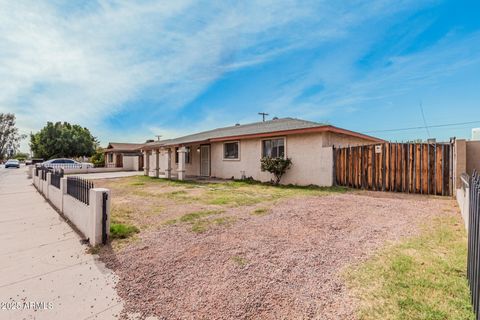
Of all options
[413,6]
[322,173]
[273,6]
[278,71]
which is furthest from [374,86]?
[273,6]

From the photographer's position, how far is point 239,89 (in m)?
19.8

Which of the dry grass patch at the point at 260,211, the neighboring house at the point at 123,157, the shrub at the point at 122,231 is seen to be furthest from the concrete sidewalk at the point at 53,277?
the neighboring house at the point at 123,157

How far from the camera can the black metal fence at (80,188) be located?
509cm

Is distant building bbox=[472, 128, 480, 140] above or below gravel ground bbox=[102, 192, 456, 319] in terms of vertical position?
above

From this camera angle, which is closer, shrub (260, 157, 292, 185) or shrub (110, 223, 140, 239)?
shrub (110, 223, 140, 239)

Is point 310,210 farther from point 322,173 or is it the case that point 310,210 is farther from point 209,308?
point 322,173

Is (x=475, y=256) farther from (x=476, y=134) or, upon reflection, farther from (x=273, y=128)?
(x=273, y=128)

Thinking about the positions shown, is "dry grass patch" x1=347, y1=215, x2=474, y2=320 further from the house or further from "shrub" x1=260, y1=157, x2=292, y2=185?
"shrub" x1=260, y1=157, x2=292, y2=185

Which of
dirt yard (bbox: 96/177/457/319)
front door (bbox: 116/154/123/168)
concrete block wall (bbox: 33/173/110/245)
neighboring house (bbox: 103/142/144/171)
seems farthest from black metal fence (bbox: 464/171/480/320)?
front door (bbox: 116/154/123/168)

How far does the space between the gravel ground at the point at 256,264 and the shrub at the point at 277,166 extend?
630 cm

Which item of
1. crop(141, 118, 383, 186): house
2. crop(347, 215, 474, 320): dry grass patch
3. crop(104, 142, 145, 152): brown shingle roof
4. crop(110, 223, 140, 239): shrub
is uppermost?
crop(104, 142, 145, 152): brown shingle roof

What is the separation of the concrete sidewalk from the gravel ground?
0.77ft

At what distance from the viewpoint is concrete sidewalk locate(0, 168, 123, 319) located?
8.41 ft

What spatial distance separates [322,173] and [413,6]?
7.60m
